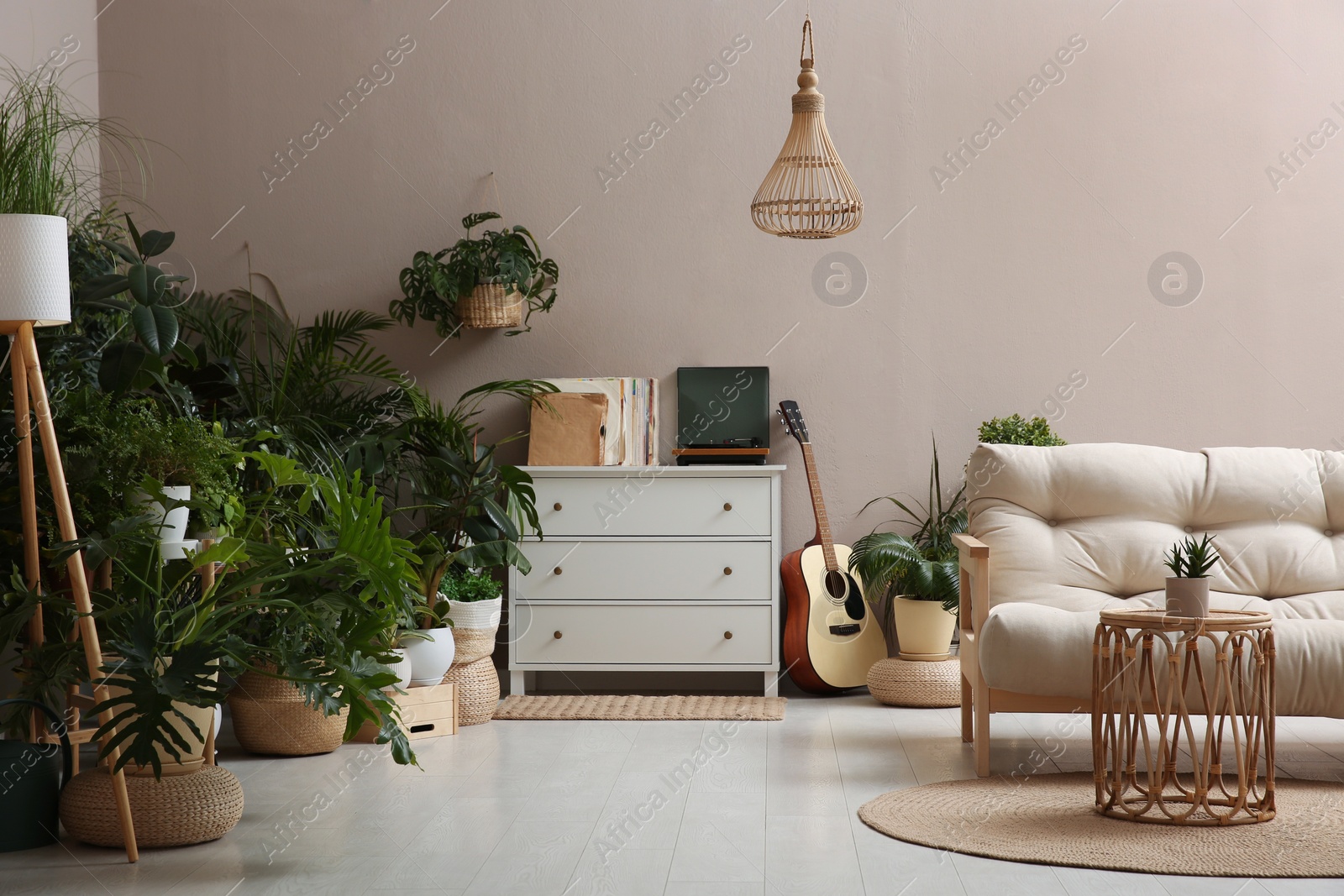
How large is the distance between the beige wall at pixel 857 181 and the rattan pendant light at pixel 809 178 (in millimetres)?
349

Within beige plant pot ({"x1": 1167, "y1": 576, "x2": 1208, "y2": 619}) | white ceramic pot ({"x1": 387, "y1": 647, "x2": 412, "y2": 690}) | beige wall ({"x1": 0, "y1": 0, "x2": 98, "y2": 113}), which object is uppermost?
beige wall ({"x1": 0, "y1": 0, "x2": 98, "y2": 113})

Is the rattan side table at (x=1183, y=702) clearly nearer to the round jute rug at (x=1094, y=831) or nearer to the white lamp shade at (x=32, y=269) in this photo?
the round jute rug at (x=1094, y=831)

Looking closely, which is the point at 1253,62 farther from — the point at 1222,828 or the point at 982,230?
the point at 1222,828

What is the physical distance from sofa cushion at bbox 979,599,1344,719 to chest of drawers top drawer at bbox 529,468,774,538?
4.26 feet

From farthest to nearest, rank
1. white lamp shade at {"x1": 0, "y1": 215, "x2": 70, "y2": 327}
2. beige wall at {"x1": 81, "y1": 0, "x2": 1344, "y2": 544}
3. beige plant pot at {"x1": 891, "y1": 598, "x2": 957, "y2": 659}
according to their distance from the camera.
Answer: beige wall at {"x1": 81, "y1": 0, "x2": 1344, "y2": 544} < beige plant pot at {"x1": 891, "y1": 598, "x2": 957, "y2": 659} < white lamp shade at {"x1": 0, "y1": 215, "x2": 70, "y2": 327}

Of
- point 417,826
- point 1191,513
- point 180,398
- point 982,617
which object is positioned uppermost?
point 180,398

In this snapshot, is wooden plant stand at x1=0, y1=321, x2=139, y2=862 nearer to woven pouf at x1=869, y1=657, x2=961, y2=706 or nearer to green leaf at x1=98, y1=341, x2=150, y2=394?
green leaf at x1=98, y1=341, x2=150, y2=394

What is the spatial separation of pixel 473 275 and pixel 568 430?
0.66 m

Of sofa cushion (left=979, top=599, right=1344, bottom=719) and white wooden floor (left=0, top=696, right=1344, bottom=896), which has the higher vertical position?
sofa cushion (left=979, top=599, right=1344, bottom=719)

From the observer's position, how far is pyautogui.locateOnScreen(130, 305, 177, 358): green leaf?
9.00 ft

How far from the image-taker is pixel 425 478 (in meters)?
4.17

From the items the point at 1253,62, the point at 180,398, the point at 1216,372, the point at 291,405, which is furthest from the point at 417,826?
the point at 1253,62

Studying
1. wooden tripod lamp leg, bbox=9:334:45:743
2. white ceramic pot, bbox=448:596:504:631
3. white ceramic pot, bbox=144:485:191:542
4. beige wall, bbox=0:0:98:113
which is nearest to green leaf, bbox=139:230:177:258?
wooden tripod lamp leg, bbox=9:334:45:743

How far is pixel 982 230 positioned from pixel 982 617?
191 centimetres
